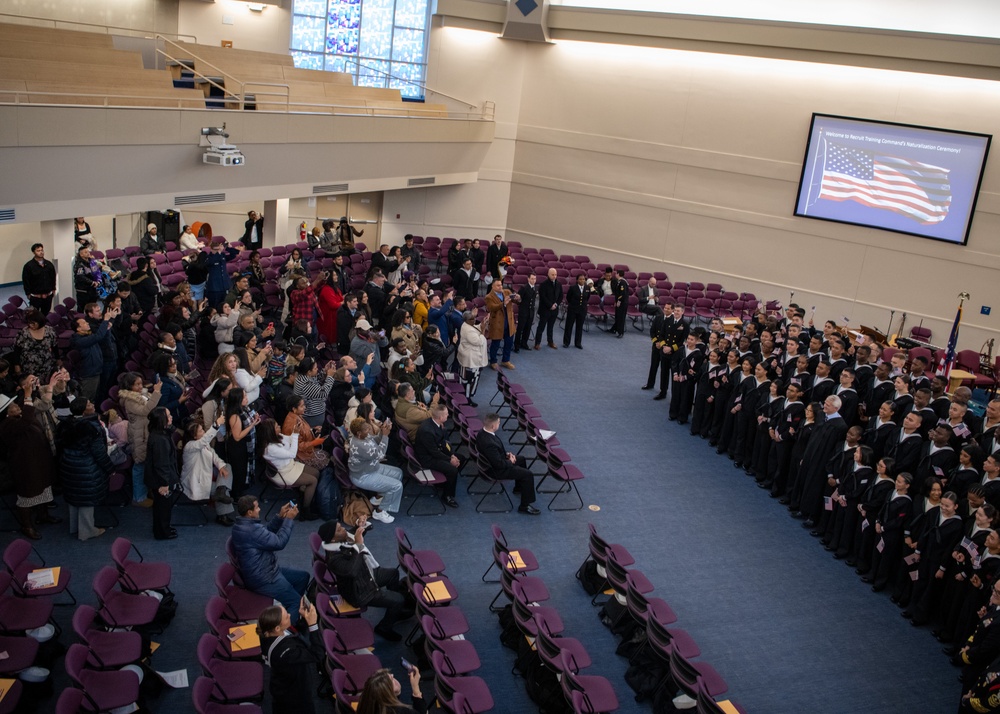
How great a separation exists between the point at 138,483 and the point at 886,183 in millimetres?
15265

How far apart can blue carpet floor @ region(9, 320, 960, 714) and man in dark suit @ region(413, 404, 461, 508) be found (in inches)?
13.4

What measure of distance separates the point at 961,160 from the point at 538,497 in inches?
466

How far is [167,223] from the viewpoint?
1795 centimetres

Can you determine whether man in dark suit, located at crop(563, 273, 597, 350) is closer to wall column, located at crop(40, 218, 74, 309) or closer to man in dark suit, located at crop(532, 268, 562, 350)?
man in dark suit, located at crop(532, 268, 562, 350)

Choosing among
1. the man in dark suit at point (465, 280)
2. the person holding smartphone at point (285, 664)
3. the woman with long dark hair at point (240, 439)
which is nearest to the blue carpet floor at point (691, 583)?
the woman with long dark hair at point (240, 439)

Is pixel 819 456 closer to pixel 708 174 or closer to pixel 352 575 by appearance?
pixel 352 575

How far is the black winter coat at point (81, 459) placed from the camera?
26.2ft

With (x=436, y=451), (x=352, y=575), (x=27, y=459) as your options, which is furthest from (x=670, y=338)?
(x=27, y=459)

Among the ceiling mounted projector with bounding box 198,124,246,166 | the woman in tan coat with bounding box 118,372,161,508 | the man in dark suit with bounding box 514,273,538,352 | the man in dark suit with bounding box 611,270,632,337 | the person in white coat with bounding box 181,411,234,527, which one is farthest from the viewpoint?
Result: the man in dark suit with bounding box 611,270,632,337

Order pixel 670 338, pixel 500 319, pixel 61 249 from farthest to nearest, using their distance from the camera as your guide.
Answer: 1. pixel 500 319
2. pixel 670 338
3. pixel 61 249

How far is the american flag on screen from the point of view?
17062 millimetres

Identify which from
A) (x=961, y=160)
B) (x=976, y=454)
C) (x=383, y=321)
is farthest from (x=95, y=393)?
(x=961, y=160)

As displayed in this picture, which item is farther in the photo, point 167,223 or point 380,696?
point 167,223

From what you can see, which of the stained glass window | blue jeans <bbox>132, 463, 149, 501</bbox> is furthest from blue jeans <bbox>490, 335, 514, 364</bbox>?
the stained glass window
